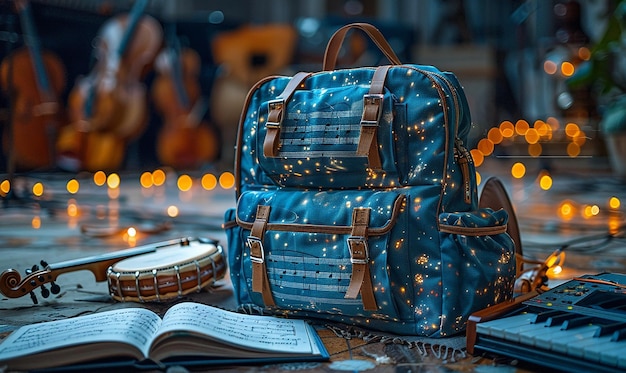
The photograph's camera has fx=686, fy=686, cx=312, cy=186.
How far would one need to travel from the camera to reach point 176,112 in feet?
16.8

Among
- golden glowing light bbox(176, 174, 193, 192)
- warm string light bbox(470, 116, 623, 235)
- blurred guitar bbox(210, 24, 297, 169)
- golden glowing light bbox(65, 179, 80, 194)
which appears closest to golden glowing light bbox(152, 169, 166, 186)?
golden glowing light bbox(176, 174, 193, 192)

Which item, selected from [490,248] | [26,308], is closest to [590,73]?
[490,248]

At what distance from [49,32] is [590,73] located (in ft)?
11.6

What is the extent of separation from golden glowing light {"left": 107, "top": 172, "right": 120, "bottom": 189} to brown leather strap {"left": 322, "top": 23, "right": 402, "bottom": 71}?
3228 millimetres

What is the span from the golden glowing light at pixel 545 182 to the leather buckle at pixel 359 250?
327 centimetres

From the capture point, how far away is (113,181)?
4.53 meters

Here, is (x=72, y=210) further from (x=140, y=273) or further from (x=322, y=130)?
(x=322, y=130)

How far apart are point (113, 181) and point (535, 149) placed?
3206 millimetres

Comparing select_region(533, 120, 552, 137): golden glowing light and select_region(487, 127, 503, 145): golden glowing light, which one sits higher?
select_region(533, 120, 552, 137): golden glowing light

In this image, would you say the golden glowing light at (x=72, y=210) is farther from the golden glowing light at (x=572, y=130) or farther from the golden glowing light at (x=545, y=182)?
the golden glowing light at (x=572, y=130)

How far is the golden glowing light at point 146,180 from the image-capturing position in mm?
4586

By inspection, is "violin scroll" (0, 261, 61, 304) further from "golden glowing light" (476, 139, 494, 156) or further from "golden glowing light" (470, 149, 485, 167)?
"golden glowing light" (476, 139, 494, 156)

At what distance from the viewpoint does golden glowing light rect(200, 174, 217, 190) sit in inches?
176

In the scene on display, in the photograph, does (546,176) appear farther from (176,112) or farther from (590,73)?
(176,112)
